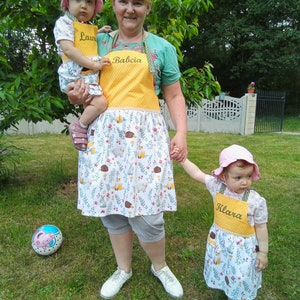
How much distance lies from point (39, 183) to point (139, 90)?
3.10m

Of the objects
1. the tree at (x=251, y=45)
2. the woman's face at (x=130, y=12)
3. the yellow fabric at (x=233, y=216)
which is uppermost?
the tree at (x=251, y=45)

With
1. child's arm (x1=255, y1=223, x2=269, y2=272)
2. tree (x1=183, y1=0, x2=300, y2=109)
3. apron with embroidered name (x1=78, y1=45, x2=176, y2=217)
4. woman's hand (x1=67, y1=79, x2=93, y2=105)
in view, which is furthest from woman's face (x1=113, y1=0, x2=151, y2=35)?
tree (x1=183, y1=0, x2=300, y2=109)

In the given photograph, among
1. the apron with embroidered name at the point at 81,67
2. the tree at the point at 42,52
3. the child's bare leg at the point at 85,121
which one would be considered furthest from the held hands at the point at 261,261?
the tree at the point at 42,52

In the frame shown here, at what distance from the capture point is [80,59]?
174 cm

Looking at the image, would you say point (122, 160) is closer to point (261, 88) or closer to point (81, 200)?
point (81, 200)

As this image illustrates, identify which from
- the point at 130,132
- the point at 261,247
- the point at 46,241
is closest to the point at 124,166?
the point at 130,132

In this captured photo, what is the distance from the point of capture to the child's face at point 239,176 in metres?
1.77

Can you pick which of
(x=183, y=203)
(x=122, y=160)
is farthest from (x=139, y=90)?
(x=183, y=203)

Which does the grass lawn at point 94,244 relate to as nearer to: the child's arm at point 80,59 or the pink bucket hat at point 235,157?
the pink bucket hat at point 235,157

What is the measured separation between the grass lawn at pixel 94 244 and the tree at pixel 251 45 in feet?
48.1

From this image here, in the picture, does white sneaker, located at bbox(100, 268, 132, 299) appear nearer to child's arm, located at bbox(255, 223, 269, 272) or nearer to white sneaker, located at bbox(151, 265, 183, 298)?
white sneaker, located at bbox(151, 265, 183, 298)

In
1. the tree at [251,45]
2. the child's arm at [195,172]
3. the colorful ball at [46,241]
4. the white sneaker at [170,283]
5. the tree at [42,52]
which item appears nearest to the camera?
the child's arm at [195,172]

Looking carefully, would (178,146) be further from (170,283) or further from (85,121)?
(170,283)

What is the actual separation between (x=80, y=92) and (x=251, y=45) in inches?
711
